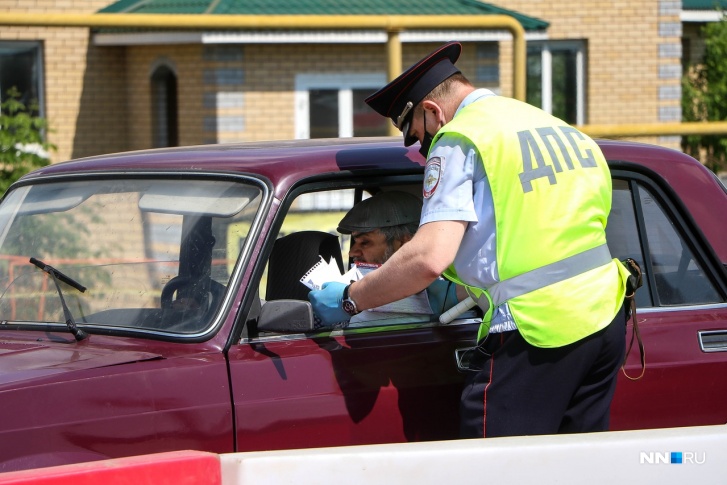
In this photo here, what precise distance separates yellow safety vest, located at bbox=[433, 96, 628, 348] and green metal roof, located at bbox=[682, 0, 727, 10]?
14.4 metres

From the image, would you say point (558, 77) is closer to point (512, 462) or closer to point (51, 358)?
point (51, 358)

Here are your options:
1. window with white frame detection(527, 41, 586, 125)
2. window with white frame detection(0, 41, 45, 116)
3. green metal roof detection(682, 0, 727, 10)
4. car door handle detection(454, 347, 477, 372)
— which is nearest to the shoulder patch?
car door handle detection(454, 347, 477, 372)

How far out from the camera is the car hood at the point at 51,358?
9.24 ft

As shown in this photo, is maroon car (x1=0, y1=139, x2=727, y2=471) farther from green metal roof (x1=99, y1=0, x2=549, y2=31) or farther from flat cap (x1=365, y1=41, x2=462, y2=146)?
green metal roof (x1=99, y1=0, x2=549, y2=31)

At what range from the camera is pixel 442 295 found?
346 cm

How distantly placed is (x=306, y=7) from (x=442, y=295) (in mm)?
10153

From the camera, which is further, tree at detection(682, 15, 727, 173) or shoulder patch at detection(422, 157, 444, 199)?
tree at detection(682, 15, 727, 173)

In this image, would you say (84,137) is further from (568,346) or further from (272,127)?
(568,346)

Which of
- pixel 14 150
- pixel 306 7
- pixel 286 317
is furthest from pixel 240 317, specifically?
pixel 306 7

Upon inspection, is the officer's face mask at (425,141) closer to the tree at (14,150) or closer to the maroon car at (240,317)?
the maroon car at (240,317)

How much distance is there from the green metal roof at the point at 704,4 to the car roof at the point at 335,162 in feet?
44.9

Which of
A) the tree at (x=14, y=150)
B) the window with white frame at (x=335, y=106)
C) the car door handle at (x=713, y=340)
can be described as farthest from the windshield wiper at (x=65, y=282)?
the window with white frame at (x=335, y=106)

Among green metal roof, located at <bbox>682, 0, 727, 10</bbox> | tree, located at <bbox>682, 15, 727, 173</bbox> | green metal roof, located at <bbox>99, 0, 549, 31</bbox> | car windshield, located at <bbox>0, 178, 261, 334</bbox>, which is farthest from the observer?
green metal roof, located at <bbox>682, 0, 727, 10</bbox>

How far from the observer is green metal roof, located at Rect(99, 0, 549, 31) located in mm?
12672
